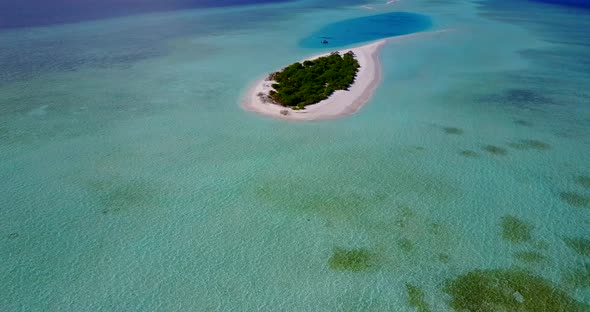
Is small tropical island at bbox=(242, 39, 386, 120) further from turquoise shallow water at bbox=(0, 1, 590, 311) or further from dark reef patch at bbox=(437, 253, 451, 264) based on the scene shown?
dark reef patch at bbox=(437, 253, 451, 264)

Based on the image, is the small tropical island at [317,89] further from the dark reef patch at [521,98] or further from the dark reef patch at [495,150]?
the dark reef patch at [521,98]

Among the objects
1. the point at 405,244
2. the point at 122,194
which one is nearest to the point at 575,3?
the point at 405,244

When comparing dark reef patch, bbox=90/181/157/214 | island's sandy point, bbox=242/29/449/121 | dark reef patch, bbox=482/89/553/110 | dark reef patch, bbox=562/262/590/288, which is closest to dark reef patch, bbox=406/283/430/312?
dark reef patch, bbox=562/262/590/288

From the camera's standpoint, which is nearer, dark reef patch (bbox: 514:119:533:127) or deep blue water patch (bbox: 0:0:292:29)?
dark reef patch (bbox: 514:119:533:127)

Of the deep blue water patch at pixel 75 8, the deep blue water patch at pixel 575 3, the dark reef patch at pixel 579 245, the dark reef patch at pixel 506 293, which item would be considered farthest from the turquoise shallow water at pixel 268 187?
the deep blue water patch at pixel 575 3

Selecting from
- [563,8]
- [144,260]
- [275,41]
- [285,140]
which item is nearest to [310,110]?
[285,140]

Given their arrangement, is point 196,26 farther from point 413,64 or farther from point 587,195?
point 587,195
